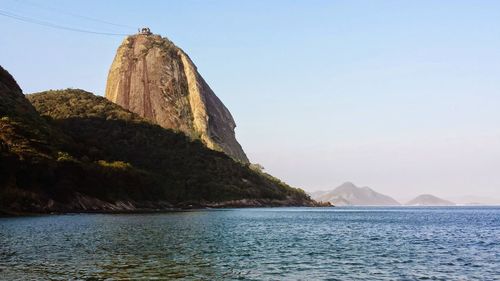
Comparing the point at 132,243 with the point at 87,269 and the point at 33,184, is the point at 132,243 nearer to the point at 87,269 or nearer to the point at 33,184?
the point at 87,269

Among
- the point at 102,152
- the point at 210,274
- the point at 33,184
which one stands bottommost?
the point at 210,274

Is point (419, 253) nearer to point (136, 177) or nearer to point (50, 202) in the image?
point (50, 202)

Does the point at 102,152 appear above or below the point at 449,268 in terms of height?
above

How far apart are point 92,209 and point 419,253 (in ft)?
340

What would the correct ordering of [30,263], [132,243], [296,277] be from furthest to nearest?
[132,243]
[30,263]
[296,277]

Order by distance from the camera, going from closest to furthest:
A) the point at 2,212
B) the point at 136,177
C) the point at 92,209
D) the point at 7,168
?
the point at 2,212, the point at 7,168, the point at 92,209, the point at 136,177

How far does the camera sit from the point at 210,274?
116 feet

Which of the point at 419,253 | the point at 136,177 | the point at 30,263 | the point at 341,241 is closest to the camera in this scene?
the point at 30,263

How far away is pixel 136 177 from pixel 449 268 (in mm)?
136781

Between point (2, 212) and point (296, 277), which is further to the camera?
point (2, 212)

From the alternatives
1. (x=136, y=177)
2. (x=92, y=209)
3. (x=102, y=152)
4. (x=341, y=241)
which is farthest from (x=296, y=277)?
(x=102, y=152)

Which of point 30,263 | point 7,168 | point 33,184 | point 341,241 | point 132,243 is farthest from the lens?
point 33,184

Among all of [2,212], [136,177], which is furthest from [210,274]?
[136,177]

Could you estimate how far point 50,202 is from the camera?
121 metres
